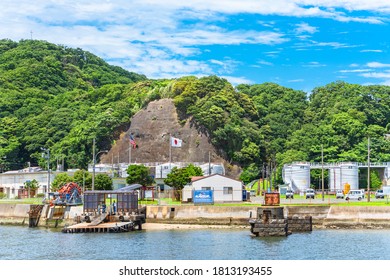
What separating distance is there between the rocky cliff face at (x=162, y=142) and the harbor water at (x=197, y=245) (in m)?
66.0

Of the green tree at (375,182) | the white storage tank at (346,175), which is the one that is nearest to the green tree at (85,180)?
the white storage tank at (346,175)

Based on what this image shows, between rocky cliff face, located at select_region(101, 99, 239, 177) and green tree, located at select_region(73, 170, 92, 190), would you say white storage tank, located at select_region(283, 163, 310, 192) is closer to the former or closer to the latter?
rocky cliff face, located at select_region(101, 99, 239, 177)

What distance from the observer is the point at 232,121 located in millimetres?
132750

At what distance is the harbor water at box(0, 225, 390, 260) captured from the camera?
145 ft

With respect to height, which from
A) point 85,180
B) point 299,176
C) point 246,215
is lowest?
point 246,215

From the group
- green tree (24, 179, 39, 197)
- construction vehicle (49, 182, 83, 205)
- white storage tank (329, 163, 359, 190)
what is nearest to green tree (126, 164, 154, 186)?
construction vehicle (49, 182, 83, 205)

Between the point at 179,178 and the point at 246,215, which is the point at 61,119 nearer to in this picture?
the point at 179,178

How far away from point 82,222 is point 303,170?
51.4 metres

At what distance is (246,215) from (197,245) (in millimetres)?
14389

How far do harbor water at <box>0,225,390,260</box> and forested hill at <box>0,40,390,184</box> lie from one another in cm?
5996

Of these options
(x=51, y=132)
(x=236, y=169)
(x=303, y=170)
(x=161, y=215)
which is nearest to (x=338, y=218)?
(x=161, y=215)

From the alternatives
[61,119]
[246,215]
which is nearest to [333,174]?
[246,215]

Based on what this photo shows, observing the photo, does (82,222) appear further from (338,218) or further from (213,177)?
(338,218)

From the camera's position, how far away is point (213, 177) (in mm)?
76500
